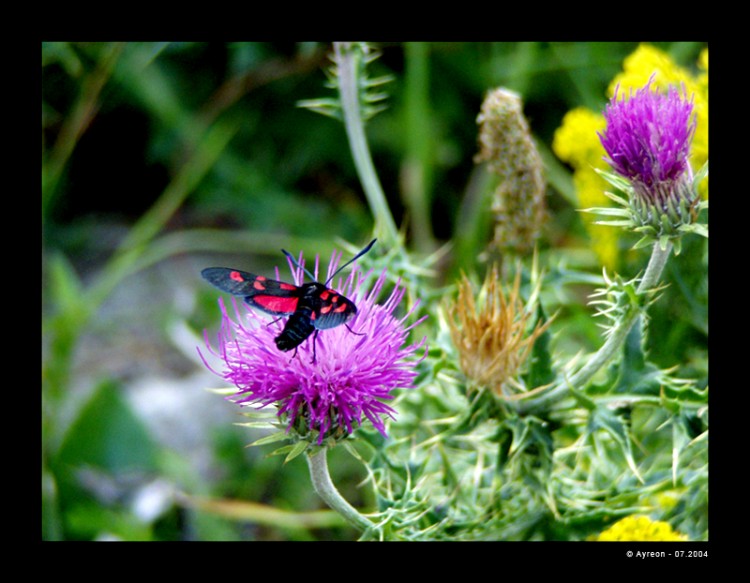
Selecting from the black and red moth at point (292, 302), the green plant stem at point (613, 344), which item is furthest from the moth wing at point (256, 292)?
the green plant stem at point (613, 344)

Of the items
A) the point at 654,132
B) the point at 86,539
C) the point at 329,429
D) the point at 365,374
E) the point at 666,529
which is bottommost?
the point at 86,539

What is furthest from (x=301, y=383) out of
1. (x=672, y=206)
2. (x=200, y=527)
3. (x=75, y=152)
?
(x=75, y=152)

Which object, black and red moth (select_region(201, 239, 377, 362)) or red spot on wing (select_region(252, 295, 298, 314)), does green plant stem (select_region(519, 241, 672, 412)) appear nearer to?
black and red moth (select_region(201, 239, 377, 362))

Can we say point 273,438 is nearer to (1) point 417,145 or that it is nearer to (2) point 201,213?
(1) point 417,145

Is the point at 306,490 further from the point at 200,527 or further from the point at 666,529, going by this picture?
the point at 666,529

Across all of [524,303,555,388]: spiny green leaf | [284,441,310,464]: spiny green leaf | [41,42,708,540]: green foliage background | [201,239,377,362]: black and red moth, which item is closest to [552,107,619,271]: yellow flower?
[41,42,708,540]: green foliage background

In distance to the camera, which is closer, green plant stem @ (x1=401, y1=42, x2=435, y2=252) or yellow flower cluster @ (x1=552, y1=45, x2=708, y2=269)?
yellow flower cluster @ (x1=552, y1=45, x2=708, y2=269)
